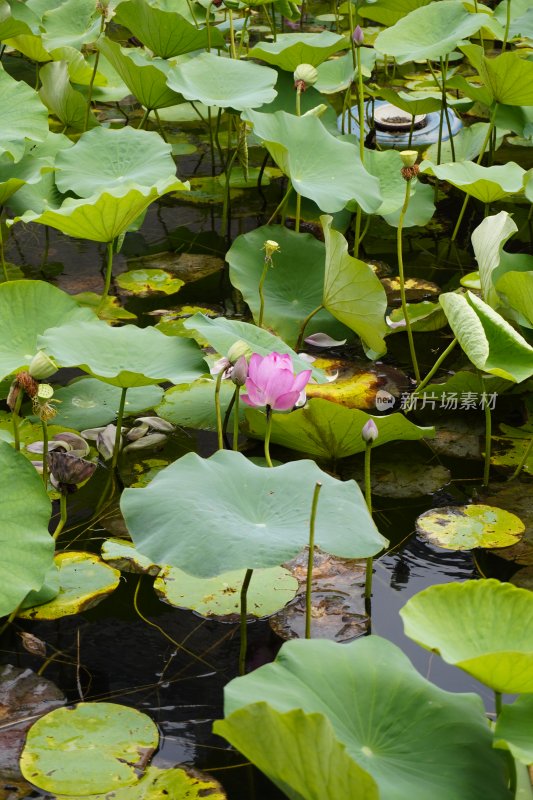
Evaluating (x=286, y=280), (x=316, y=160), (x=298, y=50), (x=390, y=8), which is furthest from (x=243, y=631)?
(x=390, y=8)

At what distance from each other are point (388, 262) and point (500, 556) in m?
1.46

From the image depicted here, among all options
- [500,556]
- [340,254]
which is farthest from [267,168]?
[500,556]

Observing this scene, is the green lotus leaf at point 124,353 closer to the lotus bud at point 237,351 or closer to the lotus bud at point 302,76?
the lotus bud at point 237,351

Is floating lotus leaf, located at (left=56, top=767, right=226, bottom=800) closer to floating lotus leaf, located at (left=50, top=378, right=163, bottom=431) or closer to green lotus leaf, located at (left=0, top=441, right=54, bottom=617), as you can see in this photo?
green lotus leaf, located at (left=0, top=441, right=54, bottom=617)

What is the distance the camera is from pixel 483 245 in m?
2.13

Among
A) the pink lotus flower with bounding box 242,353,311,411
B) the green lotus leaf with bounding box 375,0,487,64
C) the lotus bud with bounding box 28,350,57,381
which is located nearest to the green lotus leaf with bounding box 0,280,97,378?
the lotus bud with bounding box 28,350,57,381

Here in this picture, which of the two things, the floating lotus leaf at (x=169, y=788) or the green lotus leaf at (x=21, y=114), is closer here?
the floating lotus leaf at (x=169, y=788)

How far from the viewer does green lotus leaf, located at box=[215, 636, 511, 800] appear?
1131 millimetres

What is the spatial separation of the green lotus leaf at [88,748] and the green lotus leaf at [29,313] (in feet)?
2.80

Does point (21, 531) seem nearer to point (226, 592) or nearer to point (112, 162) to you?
point (226, 592)

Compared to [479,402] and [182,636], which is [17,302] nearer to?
[182,636]

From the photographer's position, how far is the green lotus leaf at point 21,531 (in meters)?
1.51

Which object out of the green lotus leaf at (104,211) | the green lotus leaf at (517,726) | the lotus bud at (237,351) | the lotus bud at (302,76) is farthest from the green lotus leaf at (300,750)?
the lotus bud at (302,76)

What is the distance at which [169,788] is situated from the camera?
1319 millimetres
